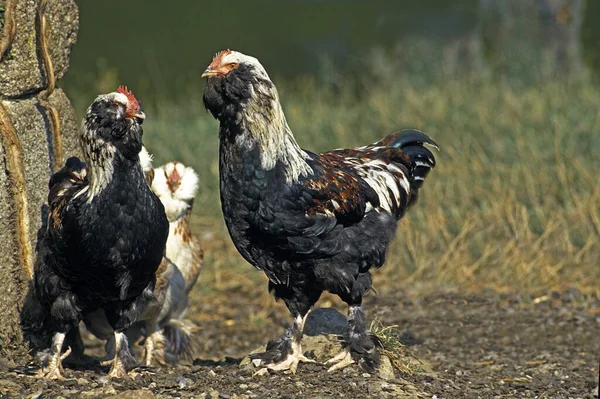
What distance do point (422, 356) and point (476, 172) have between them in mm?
3767

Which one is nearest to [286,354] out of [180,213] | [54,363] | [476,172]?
[54,363]

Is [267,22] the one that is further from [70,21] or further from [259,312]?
[70,21]

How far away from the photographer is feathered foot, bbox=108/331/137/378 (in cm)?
480

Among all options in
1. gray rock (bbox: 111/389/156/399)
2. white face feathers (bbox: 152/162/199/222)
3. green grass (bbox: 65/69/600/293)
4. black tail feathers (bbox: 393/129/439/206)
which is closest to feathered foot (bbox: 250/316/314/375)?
gray rock (bbox: 111/389/156/399)

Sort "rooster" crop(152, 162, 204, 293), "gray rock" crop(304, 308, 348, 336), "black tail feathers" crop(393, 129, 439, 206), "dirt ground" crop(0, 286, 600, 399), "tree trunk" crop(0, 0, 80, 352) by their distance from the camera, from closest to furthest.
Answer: "dirt ground" crop(0, 286, 600, 399)
"tree trunk" crop(0, 0, 80, 352)
"gray rock" crop(304, 308, 348, 336)
"black tail feathers" crop(393, 129, 439, 206)
"rooster" crop(152, 162, 204, 293)

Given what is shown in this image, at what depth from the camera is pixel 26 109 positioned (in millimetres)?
5125

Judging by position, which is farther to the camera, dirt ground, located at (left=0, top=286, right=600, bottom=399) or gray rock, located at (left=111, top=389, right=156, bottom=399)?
dirt ground, located at (left=0, top=286, right=600, bottom=399)

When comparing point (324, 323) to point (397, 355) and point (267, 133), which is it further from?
point (267, 133)

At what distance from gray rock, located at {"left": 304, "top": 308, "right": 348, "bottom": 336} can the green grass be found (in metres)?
2.18

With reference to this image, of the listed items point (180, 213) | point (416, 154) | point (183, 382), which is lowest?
point (183, 382)

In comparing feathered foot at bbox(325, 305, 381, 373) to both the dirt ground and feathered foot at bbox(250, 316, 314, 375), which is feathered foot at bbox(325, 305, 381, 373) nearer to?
the dirt ground

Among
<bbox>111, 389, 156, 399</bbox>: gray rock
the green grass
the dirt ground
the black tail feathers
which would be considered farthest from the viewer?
the green grass

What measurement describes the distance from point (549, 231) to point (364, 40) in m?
11.5

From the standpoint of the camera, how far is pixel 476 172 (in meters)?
9.46
